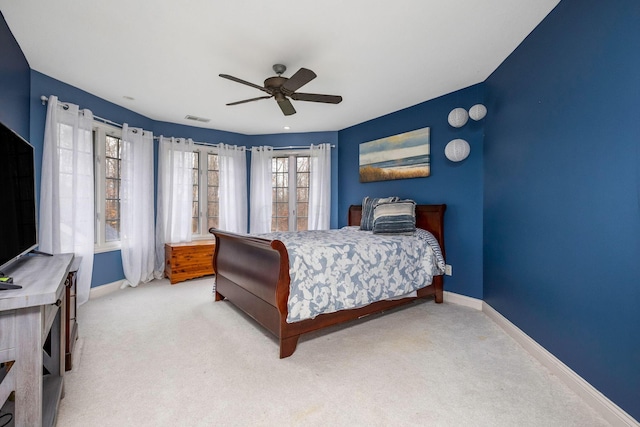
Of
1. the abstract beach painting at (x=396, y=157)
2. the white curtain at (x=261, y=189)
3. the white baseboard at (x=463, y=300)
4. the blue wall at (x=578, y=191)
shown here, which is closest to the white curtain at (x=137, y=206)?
the white curtain at (x=261, y=189)

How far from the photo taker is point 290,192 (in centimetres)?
520

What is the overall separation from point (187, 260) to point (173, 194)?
1056 millimetres

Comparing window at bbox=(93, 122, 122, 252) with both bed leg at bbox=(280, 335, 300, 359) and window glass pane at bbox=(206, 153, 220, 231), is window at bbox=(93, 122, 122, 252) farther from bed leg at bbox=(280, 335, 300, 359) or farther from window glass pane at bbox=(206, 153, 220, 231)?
bed leg at bbox=(280, 335, 300, 359)

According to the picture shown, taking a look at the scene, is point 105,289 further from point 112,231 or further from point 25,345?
point 25,345

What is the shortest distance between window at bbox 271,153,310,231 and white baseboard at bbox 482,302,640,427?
345cm

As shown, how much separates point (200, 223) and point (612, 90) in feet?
16.2

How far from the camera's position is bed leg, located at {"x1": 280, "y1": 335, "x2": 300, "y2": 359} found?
2115 mm

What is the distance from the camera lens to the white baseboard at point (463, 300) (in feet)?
10.4

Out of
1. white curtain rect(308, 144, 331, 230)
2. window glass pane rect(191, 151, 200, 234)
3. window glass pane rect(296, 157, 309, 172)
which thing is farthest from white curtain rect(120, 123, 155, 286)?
white curtain rect(308, 144, 331, 230)

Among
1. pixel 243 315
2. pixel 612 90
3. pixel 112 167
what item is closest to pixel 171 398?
pixel 243 315

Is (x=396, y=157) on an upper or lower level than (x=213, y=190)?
upper

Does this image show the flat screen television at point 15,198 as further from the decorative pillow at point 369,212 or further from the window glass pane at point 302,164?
the window glass pane at point 302,164

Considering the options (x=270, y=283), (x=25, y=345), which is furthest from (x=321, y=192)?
(x=25, y=345)

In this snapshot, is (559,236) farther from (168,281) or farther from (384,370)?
(168,281)
